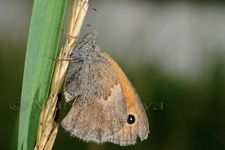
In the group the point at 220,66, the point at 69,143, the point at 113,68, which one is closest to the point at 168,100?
the point at 220,66

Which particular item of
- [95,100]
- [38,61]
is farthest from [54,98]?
[95,100]

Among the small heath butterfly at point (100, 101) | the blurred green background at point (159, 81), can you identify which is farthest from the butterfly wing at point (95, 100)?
the blurred green background at point (159, 81)

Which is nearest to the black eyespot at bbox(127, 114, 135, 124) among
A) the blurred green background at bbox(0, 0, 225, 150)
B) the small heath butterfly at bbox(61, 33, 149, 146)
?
the small heath butterfly at bbox(61, 33, 149, 146)

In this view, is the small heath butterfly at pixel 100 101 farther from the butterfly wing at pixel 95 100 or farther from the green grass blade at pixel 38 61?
the green grass blade at pixel 38 61

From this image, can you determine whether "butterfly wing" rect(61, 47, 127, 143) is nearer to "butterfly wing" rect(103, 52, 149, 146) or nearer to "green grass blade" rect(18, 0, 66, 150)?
"butterfly wing" rect(103, 52, 149, 146)

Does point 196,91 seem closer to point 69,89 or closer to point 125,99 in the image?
point 125,99
